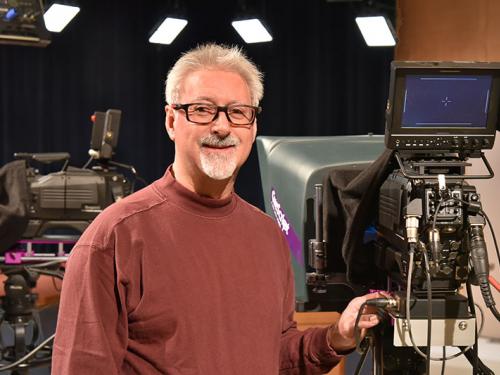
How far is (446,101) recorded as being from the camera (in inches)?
59.7

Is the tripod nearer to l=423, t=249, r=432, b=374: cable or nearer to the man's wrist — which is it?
the man's wrist

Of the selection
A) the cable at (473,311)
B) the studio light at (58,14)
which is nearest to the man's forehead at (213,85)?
the cable at (473,311)

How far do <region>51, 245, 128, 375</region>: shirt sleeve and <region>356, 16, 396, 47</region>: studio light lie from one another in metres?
5.34

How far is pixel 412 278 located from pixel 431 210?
137 mm

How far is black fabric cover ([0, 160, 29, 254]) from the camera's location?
3.62 metres

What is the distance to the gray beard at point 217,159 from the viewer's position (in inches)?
55.7

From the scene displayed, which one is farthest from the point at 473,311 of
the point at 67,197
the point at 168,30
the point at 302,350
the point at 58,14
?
the point at 168,30

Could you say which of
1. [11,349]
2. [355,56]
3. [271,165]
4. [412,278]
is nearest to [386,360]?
[412,278]

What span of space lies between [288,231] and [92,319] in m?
0.86

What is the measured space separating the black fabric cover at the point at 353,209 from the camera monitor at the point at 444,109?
105mm

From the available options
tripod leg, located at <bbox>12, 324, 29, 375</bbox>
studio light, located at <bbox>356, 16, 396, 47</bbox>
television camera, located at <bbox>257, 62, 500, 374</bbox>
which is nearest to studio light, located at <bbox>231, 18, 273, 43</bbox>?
studio light, located at <bbox>356, 16, 396, 47</bbox>

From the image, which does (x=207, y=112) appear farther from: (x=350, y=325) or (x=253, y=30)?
(x=253, y=30)

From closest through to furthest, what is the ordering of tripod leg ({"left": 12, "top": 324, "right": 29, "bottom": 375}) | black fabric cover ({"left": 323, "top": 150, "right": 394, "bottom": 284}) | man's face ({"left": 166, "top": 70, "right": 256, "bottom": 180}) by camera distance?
man's face ({"left": 166, "top": 70, "right": 256, "bottom": 180}) < black fabric cover ({"left": 323, "top": 150, "right": 394, "bottom": 284}) < tripod leg ({"left": 12, "top": 324, "right": 29, "bottom": 375})

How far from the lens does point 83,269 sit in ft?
4.38
